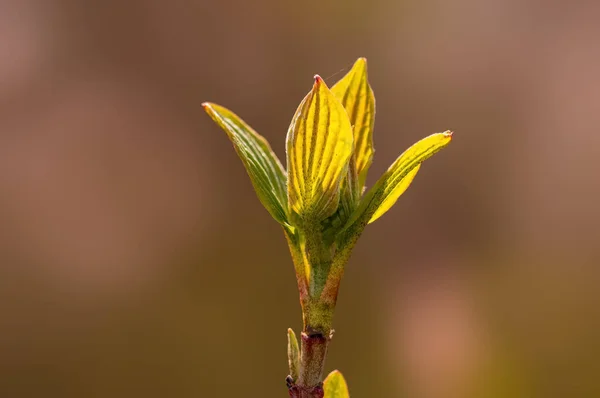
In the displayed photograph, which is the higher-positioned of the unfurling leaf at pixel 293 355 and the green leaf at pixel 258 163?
the green leaf at pixel 258 163

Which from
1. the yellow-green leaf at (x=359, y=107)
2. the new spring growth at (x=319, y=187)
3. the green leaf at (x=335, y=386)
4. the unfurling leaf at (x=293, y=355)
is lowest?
the green leaf at (x=335, y=386)

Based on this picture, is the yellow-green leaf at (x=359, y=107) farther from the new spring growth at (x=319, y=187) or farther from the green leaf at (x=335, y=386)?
the green leaf at (x=335, y=386)

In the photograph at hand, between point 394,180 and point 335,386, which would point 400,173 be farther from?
point 335,386

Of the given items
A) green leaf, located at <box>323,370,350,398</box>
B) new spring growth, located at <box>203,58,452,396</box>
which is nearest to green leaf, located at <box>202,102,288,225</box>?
new spring growth, located at <box>203,58,452,396</box>

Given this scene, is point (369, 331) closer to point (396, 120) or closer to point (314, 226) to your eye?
point (396, 120)

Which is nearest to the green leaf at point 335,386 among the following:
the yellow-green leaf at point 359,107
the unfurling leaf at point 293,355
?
the unfurling leaf at point 293,355

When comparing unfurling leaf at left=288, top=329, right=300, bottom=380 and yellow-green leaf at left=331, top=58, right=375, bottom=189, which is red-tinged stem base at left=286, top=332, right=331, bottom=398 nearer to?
unfurling leaf at left=288, top=329, right=300, bottom=380
